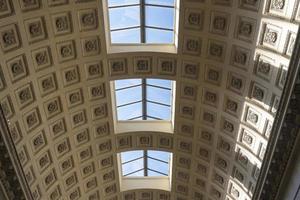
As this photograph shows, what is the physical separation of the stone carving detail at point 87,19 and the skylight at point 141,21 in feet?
6.02

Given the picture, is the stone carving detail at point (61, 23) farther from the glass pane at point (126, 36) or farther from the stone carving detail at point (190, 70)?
the stone carving detail at point (190, 70)

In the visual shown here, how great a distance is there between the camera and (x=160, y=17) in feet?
63.8

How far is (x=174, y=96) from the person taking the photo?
66.3 ft

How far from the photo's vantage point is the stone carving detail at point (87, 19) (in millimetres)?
16375

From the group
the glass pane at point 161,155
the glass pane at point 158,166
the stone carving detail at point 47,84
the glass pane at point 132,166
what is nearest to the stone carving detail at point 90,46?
the stone carving detail at point 47,84

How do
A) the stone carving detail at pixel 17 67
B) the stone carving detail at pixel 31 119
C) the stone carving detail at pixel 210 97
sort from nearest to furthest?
the stone carving detail at pixel 17 67, the stone carving detail at pixel 31 119, the stone carving detail at pixel 210 97

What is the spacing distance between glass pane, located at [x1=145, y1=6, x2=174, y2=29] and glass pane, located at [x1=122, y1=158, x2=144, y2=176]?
9.70 m

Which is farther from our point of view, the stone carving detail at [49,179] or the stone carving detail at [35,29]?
the stone carving detail at [49,179]

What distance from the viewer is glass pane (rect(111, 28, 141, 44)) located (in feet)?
63.3

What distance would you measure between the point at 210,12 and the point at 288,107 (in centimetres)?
460

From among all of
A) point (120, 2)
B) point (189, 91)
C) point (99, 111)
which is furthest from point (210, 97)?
point (120, 2)

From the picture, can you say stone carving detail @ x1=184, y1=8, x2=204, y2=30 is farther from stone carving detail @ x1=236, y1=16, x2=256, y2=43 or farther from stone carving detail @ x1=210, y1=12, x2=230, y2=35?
stone carving detail @ x1=236, y1=16, x2=256, y2=43

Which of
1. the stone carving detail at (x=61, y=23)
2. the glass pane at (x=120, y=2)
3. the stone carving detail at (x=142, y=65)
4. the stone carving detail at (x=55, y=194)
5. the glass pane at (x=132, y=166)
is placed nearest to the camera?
the stone carving detail at (x=61, y=23)

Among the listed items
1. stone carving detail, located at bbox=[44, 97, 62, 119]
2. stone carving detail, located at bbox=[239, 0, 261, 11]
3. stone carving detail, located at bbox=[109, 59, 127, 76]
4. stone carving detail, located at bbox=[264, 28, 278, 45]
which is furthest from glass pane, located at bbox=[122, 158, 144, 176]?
stone carving detail, located at bbox=[239, 0, 261, 11]
